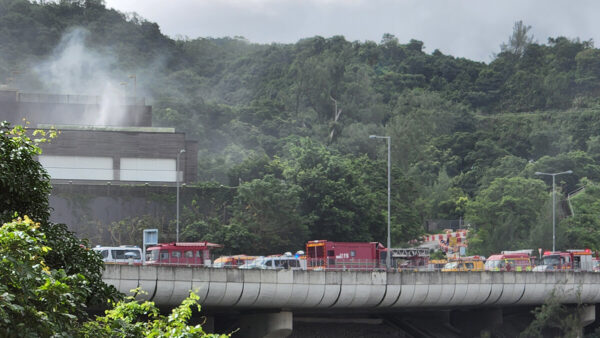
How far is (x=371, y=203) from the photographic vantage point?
4070 inches

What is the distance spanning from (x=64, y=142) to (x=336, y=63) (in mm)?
98079

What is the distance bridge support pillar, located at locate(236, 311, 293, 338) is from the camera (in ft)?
176

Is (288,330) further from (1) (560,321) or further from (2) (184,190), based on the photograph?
(2) (184,190)

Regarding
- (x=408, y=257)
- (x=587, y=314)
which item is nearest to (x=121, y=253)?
(x=408, y=257)

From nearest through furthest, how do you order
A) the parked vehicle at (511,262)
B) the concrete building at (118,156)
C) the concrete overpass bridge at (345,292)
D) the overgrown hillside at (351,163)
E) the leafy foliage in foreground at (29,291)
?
the leafy foliage in foreground at (29,291)
the concrete overpass bridge at (345,292)
the parked vehicle at (511,262)
the overgrown hillside at (351,163)
the concrete building at (118,156)

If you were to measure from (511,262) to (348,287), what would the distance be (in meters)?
26.2

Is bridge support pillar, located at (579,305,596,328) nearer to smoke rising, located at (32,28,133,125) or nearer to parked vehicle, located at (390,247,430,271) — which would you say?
parked vehicle, located at (390,247,430,271)

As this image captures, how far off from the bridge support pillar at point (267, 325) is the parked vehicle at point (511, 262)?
21367mm

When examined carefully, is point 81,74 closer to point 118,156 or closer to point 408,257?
point 118,156

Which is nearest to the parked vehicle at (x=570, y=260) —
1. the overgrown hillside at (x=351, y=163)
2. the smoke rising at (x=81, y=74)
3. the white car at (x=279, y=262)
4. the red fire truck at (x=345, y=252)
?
the red fire truck at (x=345, y=252)

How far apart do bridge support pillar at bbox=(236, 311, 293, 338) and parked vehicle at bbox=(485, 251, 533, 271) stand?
2137 cm

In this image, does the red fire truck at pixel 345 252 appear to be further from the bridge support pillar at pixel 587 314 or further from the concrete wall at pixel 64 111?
the concrete wall at pixel 64 111

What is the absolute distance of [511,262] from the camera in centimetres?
7762

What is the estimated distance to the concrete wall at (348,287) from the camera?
155 ft
